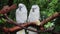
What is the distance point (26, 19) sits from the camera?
1965 millimetres

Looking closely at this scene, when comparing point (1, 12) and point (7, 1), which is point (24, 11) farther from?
point (1, 12)

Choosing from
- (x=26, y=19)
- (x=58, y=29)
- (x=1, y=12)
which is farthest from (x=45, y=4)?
(x=1, y=12)

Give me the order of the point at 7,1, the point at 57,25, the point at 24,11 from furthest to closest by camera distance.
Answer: the point at 7,1
the point at 24,11
the point at 57,25

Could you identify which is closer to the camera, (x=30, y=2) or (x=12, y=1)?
(x=12, y=1)

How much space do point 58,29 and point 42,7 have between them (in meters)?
1.01

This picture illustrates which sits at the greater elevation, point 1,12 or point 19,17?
point 1,12

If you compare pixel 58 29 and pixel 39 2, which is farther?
pixel 39 2

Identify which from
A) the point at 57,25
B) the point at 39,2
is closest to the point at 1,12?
the point at 57,25

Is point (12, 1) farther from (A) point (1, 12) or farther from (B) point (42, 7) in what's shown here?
(A) point (1, 12)

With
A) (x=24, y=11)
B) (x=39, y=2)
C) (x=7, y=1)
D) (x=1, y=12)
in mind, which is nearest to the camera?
(x=1, y=12)

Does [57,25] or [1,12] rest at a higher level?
[1,12]

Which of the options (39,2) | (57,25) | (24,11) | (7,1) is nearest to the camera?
(57,25)

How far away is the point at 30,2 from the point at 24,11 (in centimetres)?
70

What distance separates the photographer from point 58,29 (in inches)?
58.8
